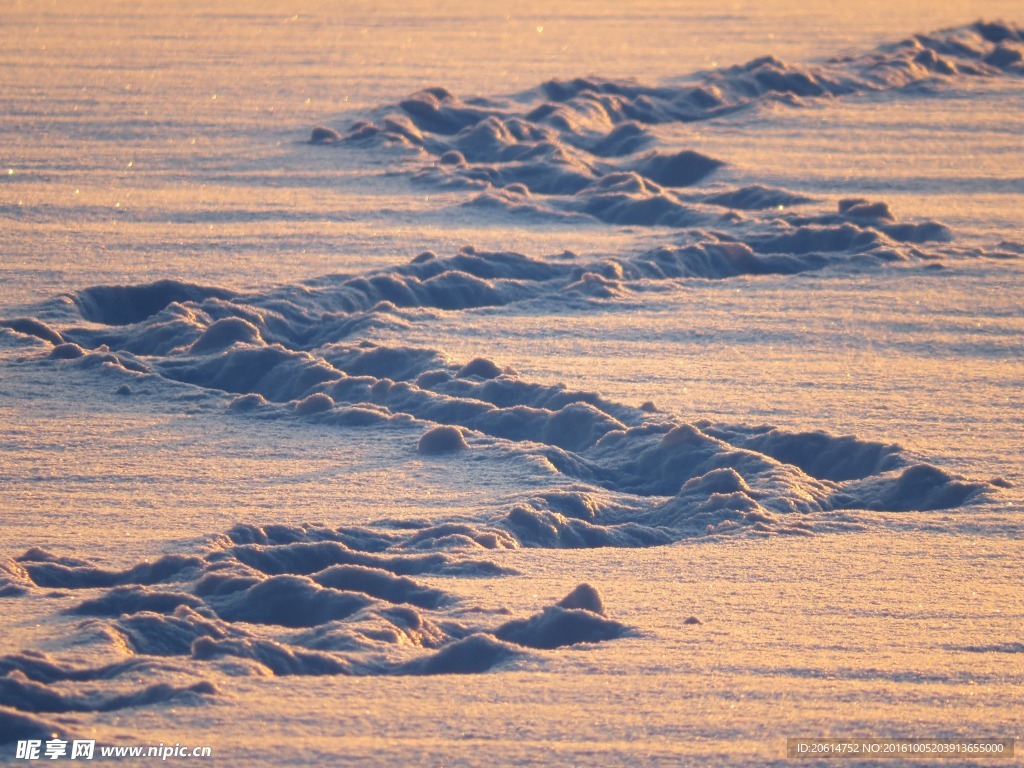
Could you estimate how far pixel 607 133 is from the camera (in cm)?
1067

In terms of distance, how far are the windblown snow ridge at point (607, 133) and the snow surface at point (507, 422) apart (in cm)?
4

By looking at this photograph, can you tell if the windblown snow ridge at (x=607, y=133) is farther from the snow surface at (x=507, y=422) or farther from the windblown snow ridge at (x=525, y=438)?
the windblown snow ridge at (x=525, y=438)

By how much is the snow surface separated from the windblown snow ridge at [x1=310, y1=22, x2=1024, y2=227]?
4cm

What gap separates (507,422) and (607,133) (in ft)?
18.1

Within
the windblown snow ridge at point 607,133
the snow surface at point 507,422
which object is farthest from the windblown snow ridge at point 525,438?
the windblown snow ridge at point 607,133

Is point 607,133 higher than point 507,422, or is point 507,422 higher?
point 607,133

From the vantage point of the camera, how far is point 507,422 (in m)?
5.46

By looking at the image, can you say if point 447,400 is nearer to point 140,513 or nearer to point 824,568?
point 140,513

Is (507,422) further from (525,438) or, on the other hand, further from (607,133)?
(607,133)

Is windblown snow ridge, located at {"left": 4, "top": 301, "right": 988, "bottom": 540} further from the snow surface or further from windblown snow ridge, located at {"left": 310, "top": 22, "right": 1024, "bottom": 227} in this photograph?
windblown snow ridge, located at {"left": 310, "top": 22, "right": 1024, "bottom": 227}

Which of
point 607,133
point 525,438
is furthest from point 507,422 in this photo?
point 607,133

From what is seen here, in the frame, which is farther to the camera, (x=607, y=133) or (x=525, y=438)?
(x=607, y=133)

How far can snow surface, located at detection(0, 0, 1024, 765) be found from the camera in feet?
11.0

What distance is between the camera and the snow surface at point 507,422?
11.0 ft
